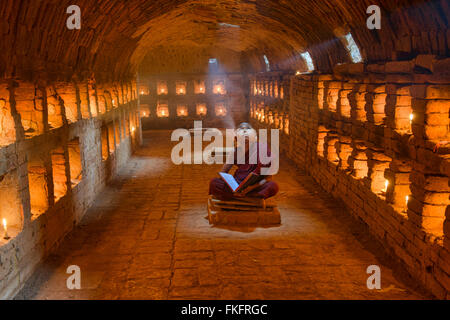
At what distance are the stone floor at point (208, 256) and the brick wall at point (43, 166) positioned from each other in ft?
1.17

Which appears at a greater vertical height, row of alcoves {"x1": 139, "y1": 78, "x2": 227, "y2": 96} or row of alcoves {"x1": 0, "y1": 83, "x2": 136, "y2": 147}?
row of alcoves {"x1": 139, "y1": 78, "x2": 227, "y2": 96}

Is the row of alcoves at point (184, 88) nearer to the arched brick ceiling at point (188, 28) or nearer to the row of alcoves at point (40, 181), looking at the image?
the arched brick ceiling at point (188, 28)

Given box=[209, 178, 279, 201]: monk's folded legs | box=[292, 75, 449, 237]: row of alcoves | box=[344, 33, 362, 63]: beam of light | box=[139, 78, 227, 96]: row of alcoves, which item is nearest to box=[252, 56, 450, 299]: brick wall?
box=[292, 75, 449, 237]: row of alcoves

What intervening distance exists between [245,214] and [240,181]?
810 mm

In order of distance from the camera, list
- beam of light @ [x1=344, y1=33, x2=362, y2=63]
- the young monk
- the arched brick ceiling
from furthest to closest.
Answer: beam of light @ [x1=344, y1=33, x2=362, y2=63] < the young monk < the arched brick ceiling

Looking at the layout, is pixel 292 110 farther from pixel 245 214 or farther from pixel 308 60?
pixel 245 214

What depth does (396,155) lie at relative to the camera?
630 centimetres

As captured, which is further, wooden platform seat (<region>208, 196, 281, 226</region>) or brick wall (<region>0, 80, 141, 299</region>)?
wooden platform seat (<region>208, 196, 281, 226</region>)

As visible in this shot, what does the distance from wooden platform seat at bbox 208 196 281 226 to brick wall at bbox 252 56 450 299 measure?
5.89ft

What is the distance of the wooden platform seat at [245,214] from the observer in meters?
7.63

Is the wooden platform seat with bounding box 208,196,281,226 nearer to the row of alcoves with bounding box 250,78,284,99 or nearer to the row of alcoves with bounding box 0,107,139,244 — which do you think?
the row of alcoves with bounding box 0,107,139,244

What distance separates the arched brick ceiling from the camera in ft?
18.0

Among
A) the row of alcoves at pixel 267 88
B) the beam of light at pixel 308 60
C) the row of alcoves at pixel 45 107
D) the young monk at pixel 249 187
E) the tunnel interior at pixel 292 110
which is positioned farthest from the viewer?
the row of alcoves at pixel 267 88

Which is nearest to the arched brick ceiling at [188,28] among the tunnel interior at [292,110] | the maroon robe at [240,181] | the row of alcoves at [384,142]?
the tunnel interior at [292,110]
